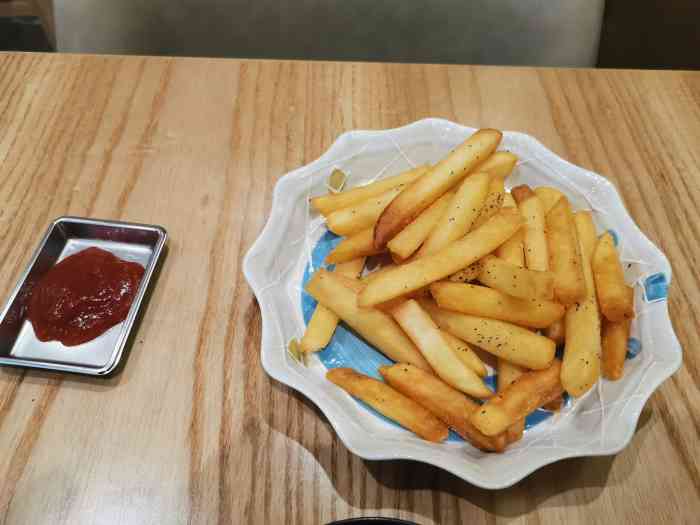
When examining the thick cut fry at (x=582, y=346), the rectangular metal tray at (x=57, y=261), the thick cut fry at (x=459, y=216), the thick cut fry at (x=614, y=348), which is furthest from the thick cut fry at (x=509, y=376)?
the rectangular metal tray at (x=57, y=261)

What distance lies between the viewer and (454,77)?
223 centimetres

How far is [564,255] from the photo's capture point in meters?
1.40

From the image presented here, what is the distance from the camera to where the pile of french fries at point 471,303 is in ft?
4.18

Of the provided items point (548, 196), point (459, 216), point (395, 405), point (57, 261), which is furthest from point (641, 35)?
point (57, 261)

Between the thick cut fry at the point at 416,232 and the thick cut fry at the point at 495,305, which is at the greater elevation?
the thick cut fry at the point at 416,232

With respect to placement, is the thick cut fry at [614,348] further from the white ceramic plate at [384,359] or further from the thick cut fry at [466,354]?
the thick cut fry at [466,354]

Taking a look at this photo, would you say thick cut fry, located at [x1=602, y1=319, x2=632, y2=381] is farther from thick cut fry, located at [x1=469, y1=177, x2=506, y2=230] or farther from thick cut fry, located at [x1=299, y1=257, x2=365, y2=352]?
thick cut fry, located at [x1=299, y1=257, x2=365, y2=352]

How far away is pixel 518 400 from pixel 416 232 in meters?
0.45

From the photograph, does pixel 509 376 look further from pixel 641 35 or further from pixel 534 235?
pixel 641 35

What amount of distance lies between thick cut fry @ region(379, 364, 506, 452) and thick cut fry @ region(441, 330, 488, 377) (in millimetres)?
76

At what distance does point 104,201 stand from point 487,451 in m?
1.37

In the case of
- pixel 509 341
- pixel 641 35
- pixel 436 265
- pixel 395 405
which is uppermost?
pixel 436 265

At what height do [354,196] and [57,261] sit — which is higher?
[354,196]

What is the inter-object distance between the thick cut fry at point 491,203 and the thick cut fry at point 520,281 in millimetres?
169
